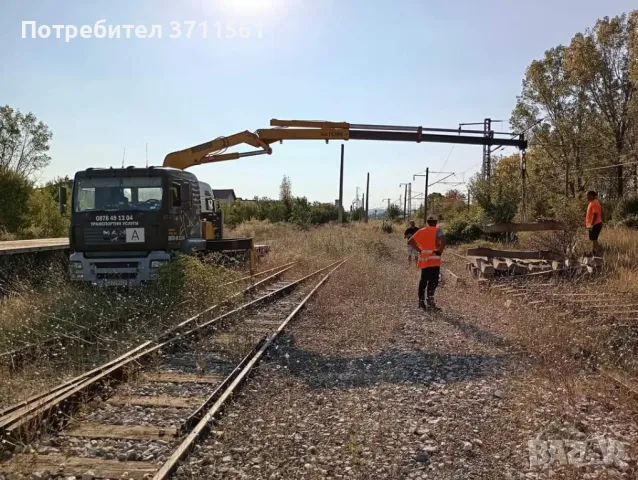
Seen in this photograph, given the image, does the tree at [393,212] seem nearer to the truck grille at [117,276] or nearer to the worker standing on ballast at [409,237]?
the worker standing on ballast at [409,237]

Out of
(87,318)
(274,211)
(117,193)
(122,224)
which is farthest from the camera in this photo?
(274,211)

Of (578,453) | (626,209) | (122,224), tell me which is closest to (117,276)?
(122,224)

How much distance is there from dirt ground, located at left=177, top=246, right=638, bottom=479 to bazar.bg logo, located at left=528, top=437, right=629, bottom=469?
1 cm

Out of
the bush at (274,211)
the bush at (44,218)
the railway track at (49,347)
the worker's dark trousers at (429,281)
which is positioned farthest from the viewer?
the bush at (274,211)

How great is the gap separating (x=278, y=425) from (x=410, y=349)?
3042mm

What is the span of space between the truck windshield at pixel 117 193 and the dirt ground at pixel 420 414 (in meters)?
4.92

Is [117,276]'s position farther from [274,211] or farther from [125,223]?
[274,211]

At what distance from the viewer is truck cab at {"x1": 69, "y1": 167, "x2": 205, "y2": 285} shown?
10828mm

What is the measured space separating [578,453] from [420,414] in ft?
4.43

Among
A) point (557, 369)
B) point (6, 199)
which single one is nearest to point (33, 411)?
point (557, 369)

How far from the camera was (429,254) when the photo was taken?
1002cm

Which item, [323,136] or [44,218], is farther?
[44,218]

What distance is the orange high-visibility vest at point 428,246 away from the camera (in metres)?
9.94

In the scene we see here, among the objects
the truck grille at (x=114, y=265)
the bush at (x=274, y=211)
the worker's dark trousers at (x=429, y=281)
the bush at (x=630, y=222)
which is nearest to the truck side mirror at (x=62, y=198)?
the truck grille at (x=114, y=265)
